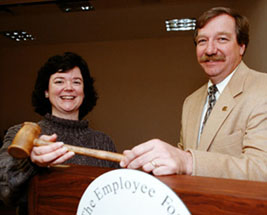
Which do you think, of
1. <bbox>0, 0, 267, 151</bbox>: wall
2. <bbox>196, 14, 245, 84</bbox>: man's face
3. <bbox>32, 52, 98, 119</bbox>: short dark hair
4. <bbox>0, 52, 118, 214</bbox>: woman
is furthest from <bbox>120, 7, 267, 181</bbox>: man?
<bbox>0, 0, 267, 151</bbox>: wall

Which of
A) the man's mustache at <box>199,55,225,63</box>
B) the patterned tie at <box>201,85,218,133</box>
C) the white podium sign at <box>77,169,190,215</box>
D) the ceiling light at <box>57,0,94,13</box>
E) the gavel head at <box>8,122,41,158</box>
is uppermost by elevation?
the ceiling light at <box>57,0,94,13</box>

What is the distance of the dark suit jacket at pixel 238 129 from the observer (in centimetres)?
96

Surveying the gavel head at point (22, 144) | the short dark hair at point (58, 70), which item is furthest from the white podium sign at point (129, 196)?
the short dark hair at point (58, 70)

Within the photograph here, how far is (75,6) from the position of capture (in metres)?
4.59

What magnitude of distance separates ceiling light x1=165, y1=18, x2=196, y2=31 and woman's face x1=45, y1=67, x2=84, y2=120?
157 inches

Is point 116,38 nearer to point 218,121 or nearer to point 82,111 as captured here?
point 82,111

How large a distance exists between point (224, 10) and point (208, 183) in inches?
42.9

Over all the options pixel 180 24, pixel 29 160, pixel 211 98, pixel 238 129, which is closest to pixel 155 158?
pixel 29 160

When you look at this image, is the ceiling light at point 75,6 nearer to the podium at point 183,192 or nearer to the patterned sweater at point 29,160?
the patterned sweater at point 29,160

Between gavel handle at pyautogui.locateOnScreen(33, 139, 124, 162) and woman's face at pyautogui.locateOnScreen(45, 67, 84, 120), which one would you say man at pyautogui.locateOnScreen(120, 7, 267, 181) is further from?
woman's face at pyautogui.locateOnScreen(45, 67, 84, 120)

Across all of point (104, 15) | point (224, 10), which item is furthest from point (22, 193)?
point (104, 15)

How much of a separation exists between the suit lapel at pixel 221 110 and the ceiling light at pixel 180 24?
13.7 feet

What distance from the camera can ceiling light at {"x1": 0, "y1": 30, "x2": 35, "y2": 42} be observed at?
6102 mm

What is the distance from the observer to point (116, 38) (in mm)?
6590
